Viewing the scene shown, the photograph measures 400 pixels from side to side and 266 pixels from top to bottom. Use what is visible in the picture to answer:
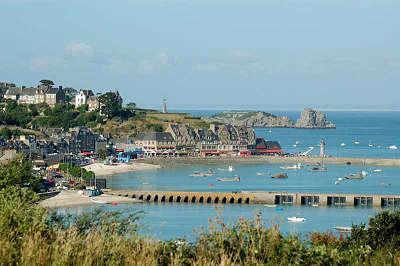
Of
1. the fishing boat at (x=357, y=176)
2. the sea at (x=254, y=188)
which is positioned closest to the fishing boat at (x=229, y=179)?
the sea at (x=254, y=188)

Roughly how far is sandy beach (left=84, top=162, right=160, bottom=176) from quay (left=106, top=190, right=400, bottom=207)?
17.3m

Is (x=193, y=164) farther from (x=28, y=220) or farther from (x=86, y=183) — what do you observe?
(x=28, y=220)

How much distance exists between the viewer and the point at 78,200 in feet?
146

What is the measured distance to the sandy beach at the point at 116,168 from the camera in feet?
219

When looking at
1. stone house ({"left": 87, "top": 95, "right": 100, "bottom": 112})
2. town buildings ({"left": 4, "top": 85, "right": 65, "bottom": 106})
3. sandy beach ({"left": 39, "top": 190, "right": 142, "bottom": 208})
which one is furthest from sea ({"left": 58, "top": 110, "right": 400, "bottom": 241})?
town buildings ({"left": 4, "top": 85, "right": 65, "bottom": 106})

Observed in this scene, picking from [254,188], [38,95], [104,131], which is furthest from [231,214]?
[38,95]

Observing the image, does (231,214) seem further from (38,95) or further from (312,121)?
(312,121)

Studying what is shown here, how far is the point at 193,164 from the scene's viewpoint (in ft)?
264

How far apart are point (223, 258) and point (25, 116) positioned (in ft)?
270

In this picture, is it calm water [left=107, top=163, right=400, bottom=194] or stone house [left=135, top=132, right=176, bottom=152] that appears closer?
calm water [left=107, top=163, right=400, bottom=194]

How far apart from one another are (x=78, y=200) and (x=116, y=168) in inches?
1007

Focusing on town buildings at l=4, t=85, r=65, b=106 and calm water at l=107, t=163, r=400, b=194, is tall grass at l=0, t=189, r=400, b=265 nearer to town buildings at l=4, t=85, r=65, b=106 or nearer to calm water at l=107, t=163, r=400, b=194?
calm water at l=107, t=163, r=400, b=194

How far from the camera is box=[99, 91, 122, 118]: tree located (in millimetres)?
92688

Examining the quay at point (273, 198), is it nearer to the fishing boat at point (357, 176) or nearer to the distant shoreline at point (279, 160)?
the fishing boat at point (357, 176)
